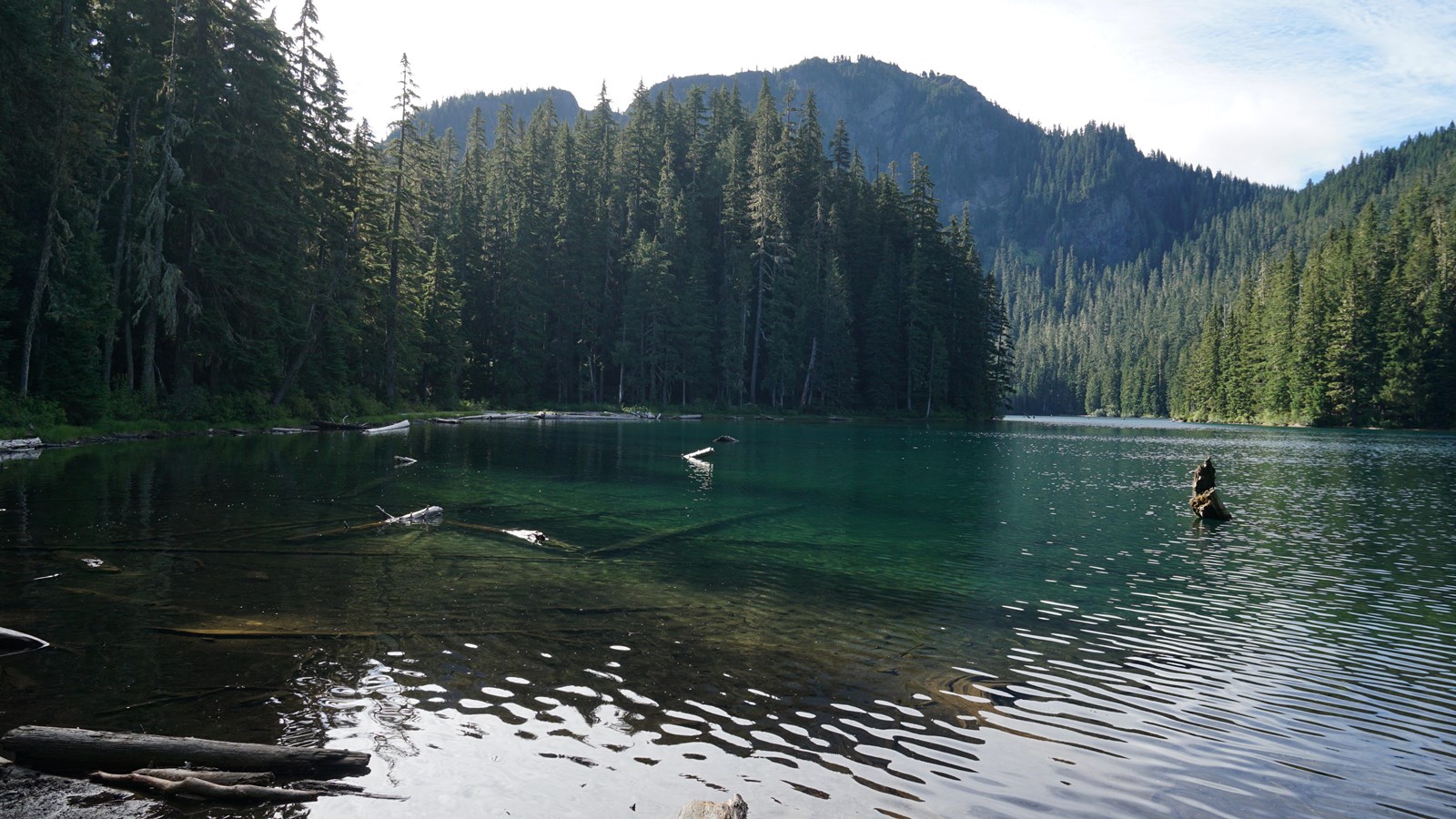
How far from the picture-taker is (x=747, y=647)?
10750 millimetres

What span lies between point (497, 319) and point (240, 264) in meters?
45.9

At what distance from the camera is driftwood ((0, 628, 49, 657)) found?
8.95 metres

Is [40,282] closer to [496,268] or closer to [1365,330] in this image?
[496,268]

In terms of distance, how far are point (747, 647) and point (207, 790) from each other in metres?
6.39

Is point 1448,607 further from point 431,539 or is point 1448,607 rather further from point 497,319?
point 497,319

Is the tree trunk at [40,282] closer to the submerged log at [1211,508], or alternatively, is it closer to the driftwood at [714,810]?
the driftwood at [714,810]

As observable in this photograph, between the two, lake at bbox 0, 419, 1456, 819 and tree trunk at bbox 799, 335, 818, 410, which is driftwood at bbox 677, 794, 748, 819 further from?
tree trunk at bbox 799, 335, 818, 410

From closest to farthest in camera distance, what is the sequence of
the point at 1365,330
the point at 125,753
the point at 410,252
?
the point at 125,753 → the point at 410,252 → the point at 1365,330

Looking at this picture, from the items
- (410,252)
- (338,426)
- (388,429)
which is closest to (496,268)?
(410,252)

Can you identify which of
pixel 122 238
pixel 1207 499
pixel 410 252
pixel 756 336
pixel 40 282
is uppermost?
pixel 410 252

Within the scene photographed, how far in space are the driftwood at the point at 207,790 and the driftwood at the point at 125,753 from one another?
0.21 m

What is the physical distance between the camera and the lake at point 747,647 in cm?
714

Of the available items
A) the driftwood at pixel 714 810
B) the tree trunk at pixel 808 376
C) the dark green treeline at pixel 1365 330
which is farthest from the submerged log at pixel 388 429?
the dark green treeline at pixel 1365 330

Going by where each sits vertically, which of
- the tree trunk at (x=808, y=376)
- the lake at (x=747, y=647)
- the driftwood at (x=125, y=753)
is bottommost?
the lake at (x=747, y=647)
